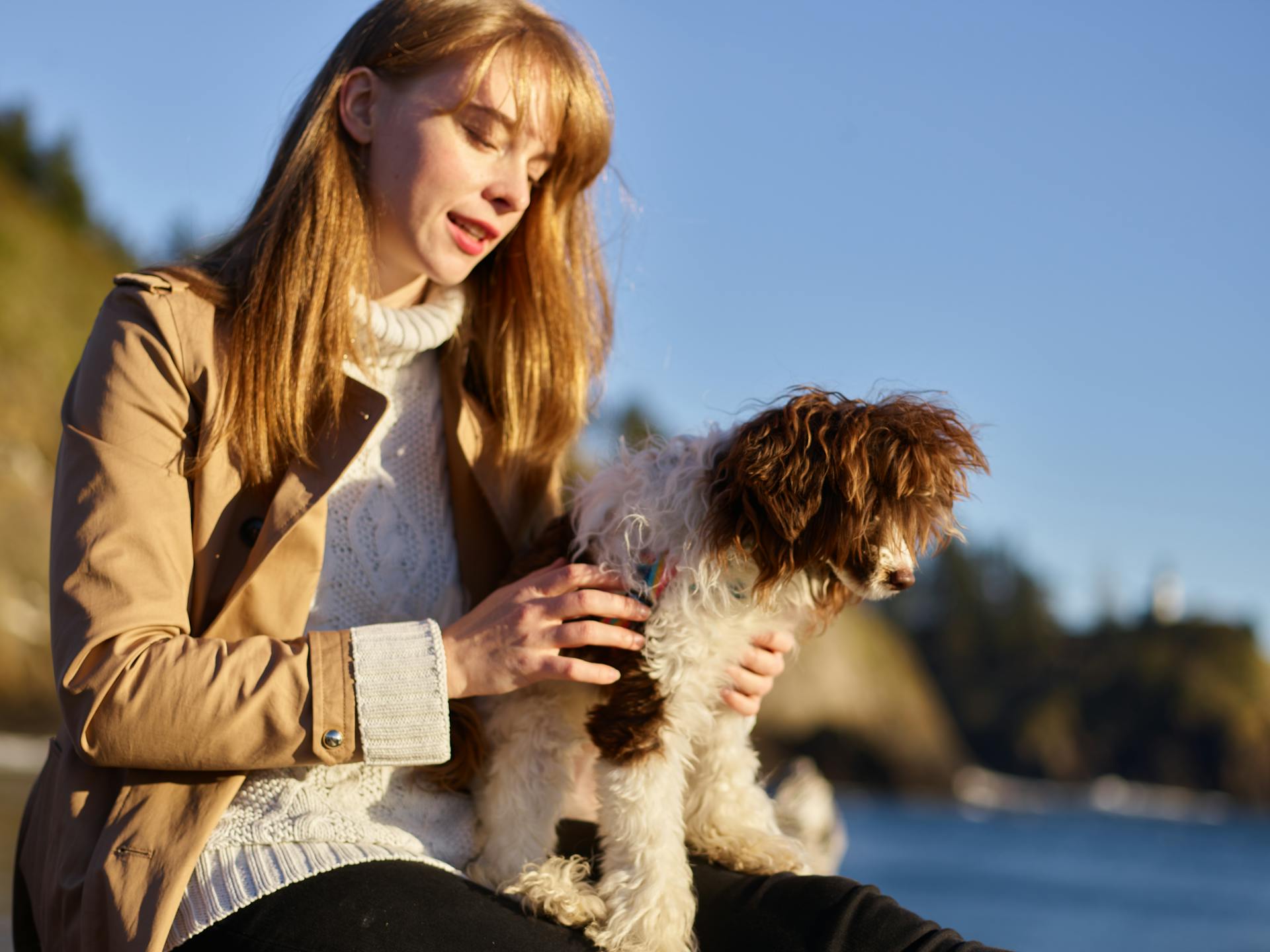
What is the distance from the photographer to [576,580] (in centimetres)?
267

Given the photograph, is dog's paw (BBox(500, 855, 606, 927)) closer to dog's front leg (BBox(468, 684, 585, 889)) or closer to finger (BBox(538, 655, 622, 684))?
dog's front leg (BBox(468, 684, 585, 889))

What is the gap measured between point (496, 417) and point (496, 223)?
21.8 inches

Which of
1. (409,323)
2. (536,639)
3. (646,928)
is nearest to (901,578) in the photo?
(536,639)

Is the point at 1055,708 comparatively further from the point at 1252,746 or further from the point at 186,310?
the point at 186,310

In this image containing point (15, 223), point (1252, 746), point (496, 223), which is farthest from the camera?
point (1252, 746)

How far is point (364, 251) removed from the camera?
9.75 ft

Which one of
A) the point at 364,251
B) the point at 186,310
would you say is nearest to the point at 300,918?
the point at 186,310

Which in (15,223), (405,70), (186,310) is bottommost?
(15,223)

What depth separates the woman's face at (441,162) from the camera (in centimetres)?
296

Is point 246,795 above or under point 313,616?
under

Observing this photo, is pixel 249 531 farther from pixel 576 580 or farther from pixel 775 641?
pixel 775 641

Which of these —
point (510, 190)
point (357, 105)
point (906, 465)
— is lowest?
point (906, 465)

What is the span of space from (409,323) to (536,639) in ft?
3.23

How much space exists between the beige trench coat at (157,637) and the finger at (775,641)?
103 cm
